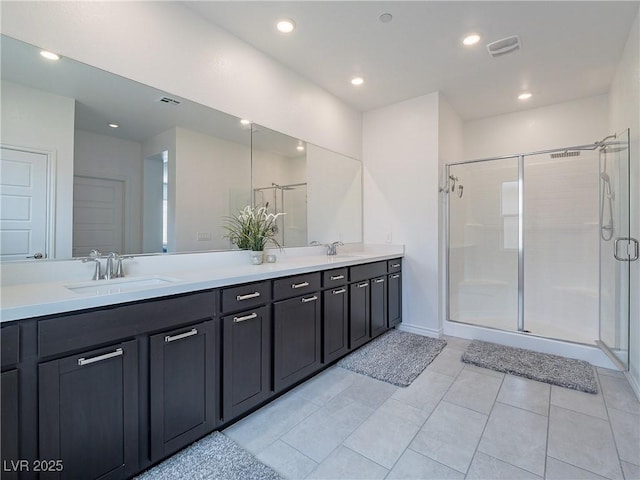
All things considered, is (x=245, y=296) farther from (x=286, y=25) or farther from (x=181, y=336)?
(x=286, y=25)

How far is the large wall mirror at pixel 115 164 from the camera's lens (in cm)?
149

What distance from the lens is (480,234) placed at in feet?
12.7

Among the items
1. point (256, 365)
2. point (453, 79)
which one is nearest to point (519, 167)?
point (453, 79)

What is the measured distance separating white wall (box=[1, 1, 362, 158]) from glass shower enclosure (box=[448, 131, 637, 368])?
1992mm

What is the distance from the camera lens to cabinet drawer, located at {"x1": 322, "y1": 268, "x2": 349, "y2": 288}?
242 cm

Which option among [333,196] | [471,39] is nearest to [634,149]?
[471,39]

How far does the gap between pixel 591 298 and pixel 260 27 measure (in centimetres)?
438

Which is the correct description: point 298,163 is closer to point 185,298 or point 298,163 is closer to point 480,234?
point 185,298

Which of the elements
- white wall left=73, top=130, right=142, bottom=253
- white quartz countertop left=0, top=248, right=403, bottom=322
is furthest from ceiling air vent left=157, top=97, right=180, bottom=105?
white quartz countertop left=0, top=248, right=403, bottom=322

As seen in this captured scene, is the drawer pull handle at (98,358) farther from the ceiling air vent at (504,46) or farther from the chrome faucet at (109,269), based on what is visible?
the ceiling air vent at (504,46)

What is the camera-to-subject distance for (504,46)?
253cm

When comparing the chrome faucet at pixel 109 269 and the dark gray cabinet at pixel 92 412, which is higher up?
the chrome faucet at pixel 109 269

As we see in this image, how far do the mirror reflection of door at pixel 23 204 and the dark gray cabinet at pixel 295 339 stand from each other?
1.31 meters

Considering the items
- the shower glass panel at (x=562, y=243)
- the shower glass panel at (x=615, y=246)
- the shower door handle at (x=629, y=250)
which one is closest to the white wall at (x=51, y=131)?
the shower door handle at (x=629, y=250)
